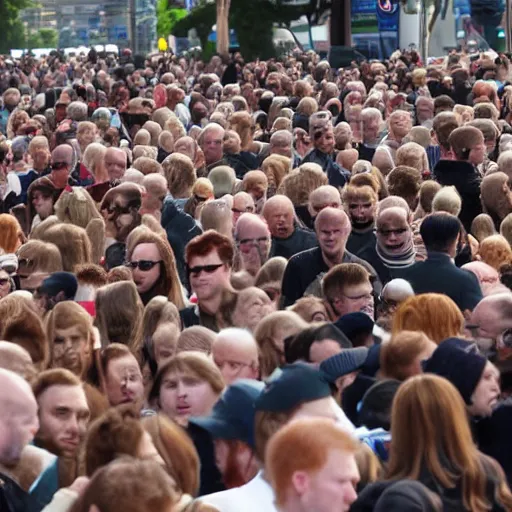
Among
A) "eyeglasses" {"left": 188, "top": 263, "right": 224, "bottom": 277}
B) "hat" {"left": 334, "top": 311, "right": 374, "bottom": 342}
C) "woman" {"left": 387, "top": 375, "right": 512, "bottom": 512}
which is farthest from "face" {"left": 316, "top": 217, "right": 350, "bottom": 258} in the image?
"woman" {"left": 387, "top": 375, "right": 512, "bottom": 512}

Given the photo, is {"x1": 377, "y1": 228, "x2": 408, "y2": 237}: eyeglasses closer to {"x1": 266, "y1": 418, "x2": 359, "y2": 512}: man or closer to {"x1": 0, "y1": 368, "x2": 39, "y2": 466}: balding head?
{"x1": 0, "y1": 368, "x2": 39, "y2": 466}: balding head

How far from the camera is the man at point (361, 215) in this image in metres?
11.5

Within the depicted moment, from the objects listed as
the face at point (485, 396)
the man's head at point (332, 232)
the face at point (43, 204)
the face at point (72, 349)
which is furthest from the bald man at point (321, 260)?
the face at point (43, 204)

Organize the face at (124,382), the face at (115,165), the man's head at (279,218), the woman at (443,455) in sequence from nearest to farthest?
1. the woman at (443,455)
2. the face at (124,382)
3. the man's head at (279,218)
4. the face at (115,165)

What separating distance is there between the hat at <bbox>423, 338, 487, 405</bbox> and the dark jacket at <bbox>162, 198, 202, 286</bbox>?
5.24m

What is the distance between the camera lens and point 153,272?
33.3 feet

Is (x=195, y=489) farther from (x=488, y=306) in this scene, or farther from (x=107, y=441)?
(x=488, y=306)

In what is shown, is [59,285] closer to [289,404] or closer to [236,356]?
[236,356]

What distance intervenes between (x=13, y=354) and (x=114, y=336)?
1.52m

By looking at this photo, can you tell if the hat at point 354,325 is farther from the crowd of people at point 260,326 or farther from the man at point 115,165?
the man at point 115,165

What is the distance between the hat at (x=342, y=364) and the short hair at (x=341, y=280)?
5.88 ft

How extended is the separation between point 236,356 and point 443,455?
1.80 m

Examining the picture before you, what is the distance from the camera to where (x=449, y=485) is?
6043 mm

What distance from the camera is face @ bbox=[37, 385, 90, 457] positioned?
6953 mm
